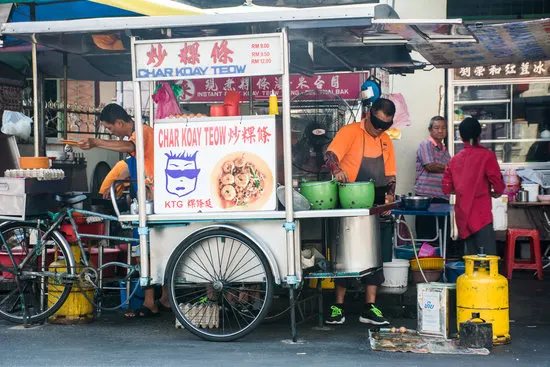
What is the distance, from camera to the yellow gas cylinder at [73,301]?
26.3 feet

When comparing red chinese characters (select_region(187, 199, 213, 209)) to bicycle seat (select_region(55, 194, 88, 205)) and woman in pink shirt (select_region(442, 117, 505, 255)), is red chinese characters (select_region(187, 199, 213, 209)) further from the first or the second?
woman in pink shirt (select_region(442, 117, 505, 255))

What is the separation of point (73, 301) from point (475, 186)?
3.86m

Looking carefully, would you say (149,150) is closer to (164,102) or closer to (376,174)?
(164,102)

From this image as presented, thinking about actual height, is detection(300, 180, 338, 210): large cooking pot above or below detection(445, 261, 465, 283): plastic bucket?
above

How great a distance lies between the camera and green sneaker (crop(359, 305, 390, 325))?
789cm

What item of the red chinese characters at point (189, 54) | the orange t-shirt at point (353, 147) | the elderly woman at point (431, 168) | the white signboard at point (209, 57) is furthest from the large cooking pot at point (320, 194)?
the elderly woman at point (431, 168)

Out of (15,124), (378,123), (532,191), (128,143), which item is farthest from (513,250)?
(15,124)

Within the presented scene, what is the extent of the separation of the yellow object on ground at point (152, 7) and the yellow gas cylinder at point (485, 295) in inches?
136

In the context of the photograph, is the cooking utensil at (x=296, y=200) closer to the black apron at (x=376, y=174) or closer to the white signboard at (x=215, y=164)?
the white signboard at (x=215, y=164)

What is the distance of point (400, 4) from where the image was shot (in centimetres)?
1225

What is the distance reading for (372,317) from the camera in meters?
7.90

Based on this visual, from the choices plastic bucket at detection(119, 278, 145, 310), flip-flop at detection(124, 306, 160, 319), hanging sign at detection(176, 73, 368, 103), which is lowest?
flip-flop at detection(124, 306, 160, 319)

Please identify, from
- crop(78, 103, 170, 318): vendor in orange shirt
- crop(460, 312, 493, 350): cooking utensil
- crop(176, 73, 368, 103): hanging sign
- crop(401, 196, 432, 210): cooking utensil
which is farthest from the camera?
crop(176, 73, 368, 103): hanging sign

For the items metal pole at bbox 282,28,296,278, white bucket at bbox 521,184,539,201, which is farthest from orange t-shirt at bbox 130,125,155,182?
white bucket at bbox 521,184,539,201
